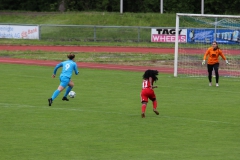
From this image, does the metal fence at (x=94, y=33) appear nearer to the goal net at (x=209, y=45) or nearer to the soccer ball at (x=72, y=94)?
the goal net at (x=209, y=45)

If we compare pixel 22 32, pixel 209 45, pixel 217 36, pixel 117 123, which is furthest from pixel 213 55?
pixel 22 32

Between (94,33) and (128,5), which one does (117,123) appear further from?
(128,5)

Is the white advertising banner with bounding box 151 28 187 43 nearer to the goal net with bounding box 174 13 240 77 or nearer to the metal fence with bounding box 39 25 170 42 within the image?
the metal fence with bounding box 39 25 170 42

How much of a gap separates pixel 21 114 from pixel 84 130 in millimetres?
3344

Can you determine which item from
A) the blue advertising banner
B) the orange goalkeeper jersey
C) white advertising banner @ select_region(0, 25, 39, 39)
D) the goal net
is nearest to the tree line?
white advertising banner @ select_region(0, 25, 39, 39)

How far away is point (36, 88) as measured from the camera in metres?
25.3

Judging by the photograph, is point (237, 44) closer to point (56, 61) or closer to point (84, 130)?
point (56, 61)

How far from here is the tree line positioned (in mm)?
72812

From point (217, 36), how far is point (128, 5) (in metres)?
42.3

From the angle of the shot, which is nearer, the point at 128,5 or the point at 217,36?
the point at 217,36

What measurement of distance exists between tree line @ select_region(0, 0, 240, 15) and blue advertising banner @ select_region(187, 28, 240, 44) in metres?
35.3

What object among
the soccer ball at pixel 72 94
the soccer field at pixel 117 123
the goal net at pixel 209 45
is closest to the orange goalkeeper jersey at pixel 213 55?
the soccer field at pixel 117 123

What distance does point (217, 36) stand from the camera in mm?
36562

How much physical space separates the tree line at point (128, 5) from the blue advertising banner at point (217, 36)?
35263 mm
